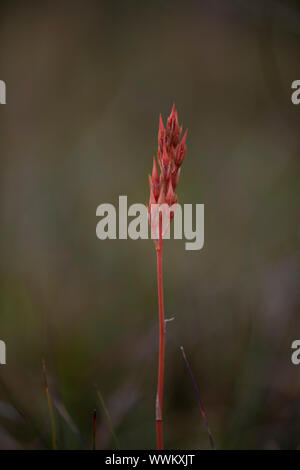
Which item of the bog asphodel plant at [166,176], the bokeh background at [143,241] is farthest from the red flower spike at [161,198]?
the bokeh background at [143,241]

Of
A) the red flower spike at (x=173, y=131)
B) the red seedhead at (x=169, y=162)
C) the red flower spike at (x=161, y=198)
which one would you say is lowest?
the red flower spike at (x=161, y=198)

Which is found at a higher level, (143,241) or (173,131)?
(173,131)

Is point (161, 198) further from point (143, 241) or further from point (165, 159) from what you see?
point (143, 241)

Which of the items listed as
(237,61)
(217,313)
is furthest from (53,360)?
(237,61)

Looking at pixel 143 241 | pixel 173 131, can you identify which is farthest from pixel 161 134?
pixel 143 241

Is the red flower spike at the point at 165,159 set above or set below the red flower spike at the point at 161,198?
above

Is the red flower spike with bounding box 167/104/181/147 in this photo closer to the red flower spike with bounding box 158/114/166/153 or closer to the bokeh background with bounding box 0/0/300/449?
the red flower spike with bounding box 158/114/166/153

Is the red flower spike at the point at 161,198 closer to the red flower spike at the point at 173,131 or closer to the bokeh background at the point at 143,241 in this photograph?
the red flower spike at the point at 173,131
